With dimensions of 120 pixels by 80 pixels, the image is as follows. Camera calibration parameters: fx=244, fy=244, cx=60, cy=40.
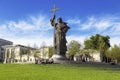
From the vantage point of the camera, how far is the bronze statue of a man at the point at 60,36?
145 feet

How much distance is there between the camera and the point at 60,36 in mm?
44406

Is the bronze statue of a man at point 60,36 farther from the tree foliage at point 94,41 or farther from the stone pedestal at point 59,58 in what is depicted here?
the tree foliage at point 94,41

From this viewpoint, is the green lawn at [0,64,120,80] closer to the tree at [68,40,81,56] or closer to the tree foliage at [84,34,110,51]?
the tree at [68,40,81,56]

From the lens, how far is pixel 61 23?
44.2m

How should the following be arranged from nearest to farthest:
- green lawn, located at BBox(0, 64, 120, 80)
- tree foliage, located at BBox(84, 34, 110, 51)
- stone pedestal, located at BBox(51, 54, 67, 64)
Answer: green lawn, located at BBox(0, 64, 120, 80), stone pedestal, located at BBox(51, 54, 67, 64), tree foliage, located at BBox(84, 34, 110, 51)

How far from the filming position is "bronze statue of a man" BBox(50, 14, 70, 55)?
44.2 m

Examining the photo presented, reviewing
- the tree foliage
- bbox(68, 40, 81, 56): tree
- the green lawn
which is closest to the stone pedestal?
the green lawn

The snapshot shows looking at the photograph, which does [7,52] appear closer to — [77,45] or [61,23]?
[77,45]

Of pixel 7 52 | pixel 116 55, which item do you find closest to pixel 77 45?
pixel 116 55

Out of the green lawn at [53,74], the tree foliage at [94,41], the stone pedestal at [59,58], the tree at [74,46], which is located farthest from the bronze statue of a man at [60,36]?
the tree foliage at [94,41]

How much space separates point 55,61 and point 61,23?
739 cm

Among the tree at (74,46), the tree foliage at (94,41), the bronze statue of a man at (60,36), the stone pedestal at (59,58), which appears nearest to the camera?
the stone pedestal at (59,58)

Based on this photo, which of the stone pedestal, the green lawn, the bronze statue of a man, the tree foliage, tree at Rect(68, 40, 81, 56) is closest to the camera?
the green lawn

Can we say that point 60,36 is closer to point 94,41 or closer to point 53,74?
point 53,74
